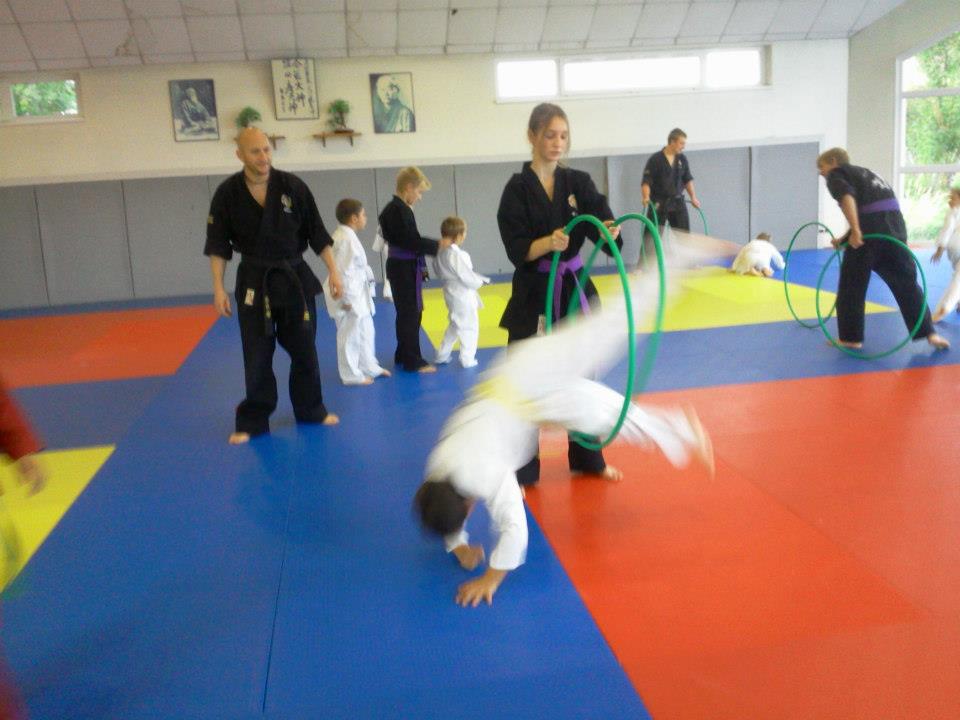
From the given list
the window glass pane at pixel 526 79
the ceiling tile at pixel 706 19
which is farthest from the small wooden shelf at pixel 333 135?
the ceiling tile at pixel 706 19

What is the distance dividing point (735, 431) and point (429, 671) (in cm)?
279

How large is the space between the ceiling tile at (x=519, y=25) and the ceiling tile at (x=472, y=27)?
11 cm

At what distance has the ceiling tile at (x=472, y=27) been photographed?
449 inches

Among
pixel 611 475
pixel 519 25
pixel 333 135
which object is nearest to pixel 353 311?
pixel 611 475

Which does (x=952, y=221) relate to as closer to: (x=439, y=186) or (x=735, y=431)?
(x=735, y=431)

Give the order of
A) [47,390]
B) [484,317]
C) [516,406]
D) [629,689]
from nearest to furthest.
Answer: [629,689], [516,406], [47,390], [484,317]

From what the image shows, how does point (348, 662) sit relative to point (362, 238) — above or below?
below

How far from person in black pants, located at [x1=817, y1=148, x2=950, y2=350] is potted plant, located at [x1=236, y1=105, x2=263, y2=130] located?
827cm

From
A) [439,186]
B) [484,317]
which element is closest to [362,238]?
[439,186]

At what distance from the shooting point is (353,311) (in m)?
6.30

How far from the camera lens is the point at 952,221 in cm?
751

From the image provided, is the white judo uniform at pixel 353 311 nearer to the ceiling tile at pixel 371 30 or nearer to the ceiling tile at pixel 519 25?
the ceiling tile at pixel 371 30

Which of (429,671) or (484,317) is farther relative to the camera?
(484,317)

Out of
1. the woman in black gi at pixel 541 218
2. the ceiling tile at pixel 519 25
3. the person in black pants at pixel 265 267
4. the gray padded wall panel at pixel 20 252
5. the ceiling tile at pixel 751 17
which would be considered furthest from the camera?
the ceiling tile at pixel 751 17
